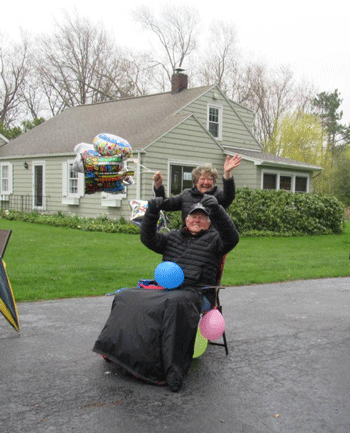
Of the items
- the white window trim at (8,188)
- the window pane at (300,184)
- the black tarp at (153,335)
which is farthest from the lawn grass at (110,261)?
the white window trim at (8,188)

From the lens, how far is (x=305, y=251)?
13500 mm

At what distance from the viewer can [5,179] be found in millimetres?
22562

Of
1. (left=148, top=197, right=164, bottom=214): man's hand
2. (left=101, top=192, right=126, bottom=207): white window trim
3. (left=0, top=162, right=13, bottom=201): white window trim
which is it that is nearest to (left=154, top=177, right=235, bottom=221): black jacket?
(left=148, top=197, right=164, bottom=214): man's hand

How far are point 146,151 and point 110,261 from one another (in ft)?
23.7

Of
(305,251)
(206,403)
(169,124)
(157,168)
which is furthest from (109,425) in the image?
(169,124)

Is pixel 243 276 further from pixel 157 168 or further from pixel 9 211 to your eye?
pixel 9 211

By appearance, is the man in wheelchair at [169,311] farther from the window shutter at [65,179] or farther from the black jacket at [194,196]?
the window shutter at [65,179]

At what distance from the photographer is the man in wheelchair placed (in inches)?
154

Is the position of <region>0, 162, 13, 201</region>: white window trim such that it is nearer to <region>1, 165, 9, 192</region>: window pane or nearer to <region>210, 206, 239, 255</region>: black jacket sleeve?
<region>1, 165, 9, 192</region>: window pane

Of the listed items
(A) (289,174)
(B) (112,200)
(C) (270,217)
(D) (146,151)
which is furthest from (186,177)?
(A) (289,174)

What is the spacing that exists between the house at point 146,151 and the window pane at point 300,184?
1.7 inches

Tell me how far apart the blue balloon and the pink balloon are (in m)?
0.40

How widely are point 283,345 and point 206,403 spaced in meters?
1.67

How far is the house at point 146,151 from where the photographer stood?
17.8 m
